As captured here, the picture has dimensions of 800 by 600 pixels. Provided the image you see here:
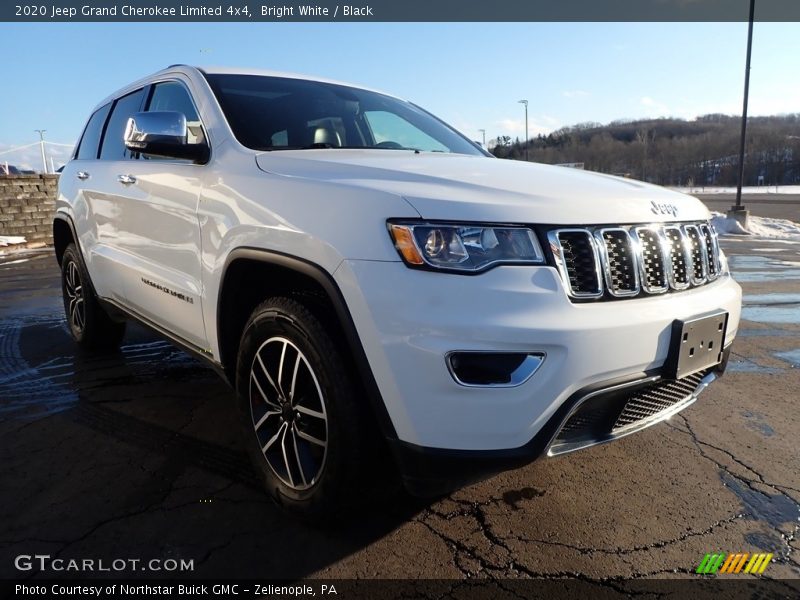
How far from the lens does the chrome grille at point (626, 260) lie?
1.90 meters

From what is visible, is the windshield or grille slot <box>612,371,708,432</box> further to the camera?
the windshield

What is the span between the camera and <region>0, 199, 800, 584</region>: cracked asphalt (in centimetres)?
211

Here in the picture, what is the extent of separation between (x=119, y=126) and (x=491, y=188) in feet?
10.1

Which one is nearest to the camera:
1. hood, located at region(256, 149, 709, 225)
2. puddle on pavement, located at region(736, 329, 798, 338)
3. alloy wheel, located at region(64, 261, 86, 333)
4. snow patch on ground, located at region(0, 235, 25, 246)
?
hood, located at region(256, 149, 709, 225)

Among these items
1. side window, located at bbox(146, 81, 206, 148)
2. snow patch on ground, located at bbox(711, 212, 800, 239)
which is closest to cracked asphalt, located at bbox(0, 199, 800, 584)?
side window, located at bbox(146, 81, 206, 148)

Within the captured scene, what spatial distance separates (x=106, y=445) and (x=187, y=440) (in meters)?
0.40

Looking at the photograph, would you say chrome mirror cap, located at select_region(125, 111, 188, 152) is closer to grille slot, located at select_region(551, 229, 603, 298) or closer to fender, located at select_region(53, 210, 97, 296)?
grille slot, located at select_region(551, 229, 603, 298)

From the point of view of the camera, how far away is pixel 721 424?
3248mm

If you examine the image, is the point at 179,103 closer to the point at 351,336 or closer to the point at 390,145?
the point at 390,145

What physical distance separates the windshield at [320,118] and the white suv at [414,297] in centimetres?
2

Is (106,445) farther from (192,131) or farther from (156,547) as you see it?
(192,131)

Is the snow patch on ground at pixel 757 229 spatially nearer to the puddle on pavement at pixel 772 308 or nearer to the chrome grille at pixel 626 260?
Result: the puddle on pavement at pixel 772 308

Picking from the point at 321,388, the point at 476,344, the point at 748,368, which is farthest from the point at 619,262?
the point at 748,368

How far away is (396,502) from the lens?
2.48 meters
